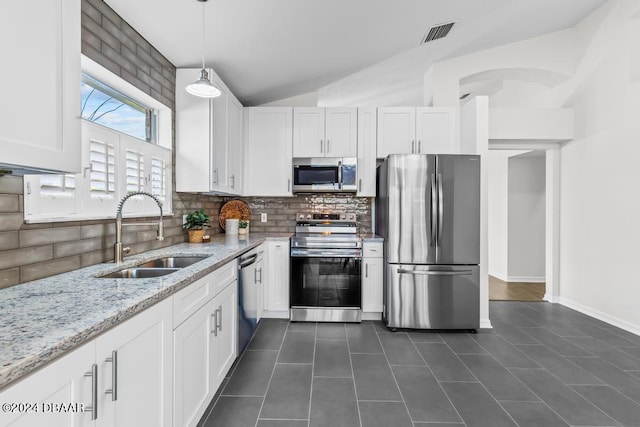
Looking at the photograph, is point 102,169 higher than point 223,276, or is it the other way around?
point 102,169

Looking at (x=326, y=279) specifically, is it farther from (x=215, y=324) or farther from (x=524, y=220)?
(x=524, y=220)

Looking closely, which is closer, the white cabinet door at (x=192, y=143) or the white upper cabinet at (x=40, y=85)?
the white upper cabinet at (x=40, y=85)

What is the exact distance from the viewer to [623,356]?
2676 mm

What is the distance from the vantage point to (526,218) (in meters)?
5.45

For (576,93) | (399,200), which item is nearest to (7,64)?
(399,200)

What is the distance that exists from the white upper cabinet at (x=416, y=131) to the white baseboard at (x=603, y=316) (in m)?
2.39

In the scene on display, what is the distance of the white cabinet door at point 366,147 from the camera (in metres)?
3.78

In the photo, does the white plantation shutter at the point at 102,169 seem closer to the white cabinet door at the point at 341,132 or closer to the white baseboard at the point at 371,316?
the white cabinet door at the point at 341,132

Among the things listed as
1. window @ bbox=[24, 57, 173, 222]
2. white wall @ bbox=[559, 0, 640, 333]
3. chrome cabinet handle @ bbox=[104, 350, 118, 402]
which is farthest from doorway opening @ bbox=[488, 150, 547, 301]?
chrome cabinet handle @ bbox=[104, 350, 118, 402]

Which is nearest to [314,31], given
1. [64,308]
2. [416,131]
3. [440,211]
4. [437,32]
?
[437,32]

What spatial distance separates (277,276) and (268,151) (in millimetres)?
1473

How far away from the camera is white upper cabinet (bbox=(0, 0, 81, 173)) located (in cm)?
91

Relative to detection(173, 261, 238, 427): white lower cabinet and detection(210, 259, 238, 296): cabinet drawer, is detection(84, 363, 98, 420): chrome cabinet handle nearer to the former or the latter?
detection(173, 261, 238, 427): white lower cabinet

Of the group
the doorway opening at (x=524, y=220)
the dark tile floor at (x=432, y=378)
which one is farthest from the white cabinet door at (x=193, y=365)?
the doorway opening at (x=524, y=220)
